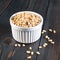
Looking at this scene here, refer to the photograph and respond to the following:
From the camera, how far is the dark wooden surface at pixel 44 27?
82 cm

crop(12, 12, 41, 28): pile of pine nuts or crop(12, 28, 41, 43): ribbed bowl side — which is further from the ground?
crop(12, 12, 41, 28): pile of pine nuts

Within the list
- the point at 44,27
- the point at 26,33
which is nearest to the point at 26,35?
the point at 26,33

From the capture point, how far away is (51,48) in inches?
33.9

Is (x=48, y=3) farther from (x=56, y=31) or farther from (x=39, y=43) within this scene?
(x=39, y=43)

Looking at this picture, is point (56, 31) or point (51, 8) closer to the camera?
point (56, 31)

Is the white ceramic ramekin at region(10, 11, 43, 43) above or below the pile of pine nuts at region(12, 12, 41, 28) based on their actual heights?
below

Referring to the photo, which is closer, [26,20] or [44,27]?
[26,20]

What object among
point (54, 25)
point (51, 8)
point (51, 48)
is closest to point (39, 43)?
point (51, 48)

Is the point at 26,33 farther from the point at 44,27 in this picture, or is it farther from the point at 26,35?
the point at 44,27

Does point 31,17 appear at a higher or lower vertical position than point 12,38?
higher

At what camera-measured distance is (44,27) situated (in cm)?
100

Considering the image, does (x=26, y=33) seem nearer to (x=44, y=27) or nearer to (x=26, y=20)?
(x=26, y=20)

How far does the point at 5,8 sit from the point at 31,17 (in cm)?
32

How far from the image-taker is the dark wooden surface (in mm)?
820
